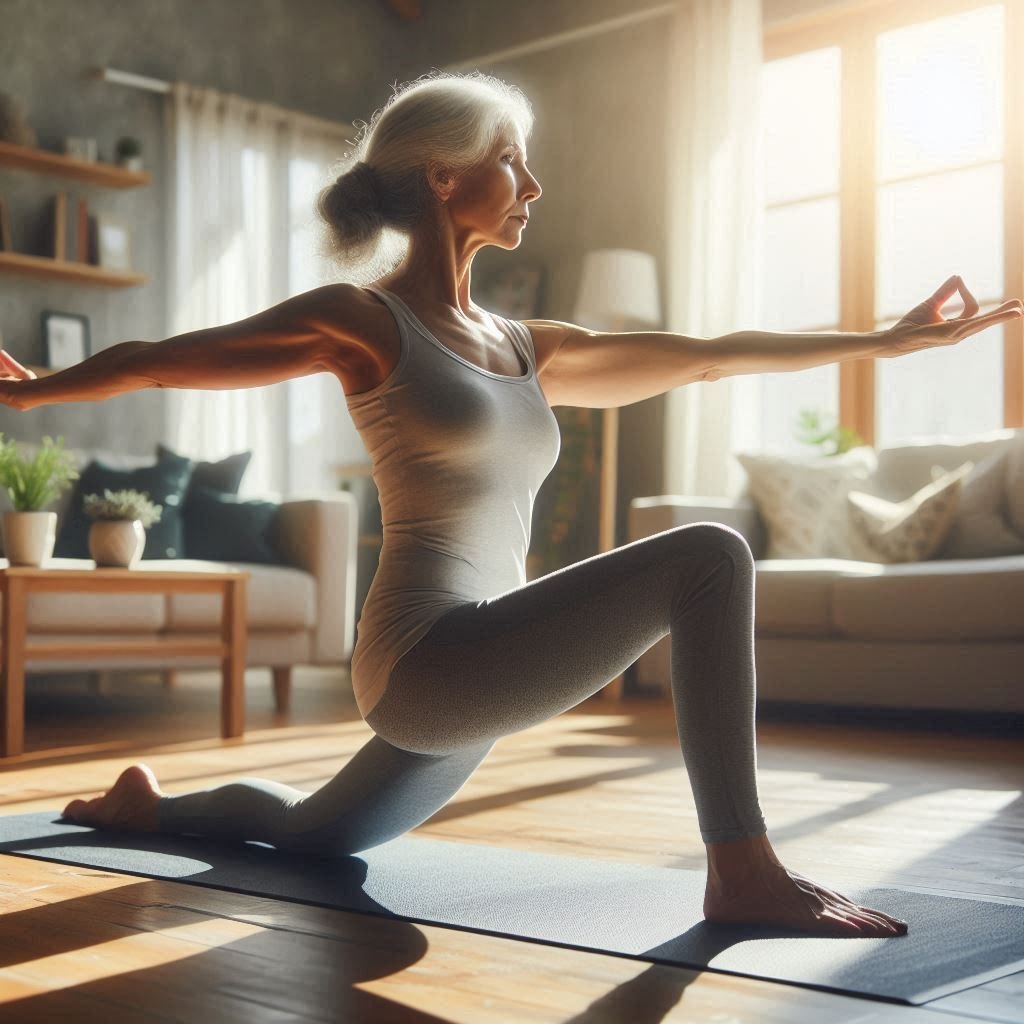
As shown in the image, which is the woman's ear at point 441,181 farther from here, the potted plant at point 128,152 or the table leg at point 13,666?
the potted plant at point 128,152

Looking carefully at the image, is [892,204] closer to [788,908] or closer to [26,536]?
[26,536]

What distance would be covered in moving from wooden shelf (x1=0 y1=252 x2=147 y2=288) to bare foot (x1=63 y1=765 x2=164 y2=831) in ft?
13.0

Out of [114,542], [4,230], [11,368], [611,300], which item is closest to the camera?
[11,368]

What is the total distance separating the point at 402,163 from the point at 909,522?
287 cm

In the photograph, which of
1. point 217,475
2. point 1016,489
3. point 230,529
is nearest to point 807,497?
point 1016,489

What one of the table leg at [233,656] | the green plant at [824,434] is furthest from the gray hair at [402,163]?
Answer: the green plant at [824,434]

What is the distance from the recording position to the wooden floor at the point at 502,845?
1.15 meters

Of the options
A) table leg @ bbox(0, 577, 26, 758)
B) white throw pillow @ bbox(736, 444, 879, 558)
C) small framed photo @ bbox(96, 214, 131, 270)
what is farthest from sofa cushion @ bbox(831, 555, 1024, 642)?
small framed photo @ bbox(96, 214, 131, 270)

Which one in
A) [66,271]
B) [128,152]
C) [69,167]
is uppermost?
[128,152]

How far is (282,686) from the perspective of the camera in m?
4.39

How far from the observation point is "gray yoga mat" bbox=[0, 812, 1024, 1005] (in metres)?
1.26

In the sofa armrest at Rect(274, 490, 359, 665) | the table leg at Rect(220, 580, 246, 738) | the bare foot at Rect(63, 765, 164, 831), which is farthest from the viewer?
the sofa armrest at Rect(274, 490, 359, 665)

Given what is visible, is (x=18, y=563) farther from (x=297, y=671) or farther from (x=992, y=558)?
(x=297, y=671)

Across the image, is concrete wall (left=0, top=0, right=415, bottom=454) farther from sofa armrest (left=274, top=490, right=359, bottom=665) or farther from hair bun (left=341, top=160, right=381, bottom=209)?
hair bun (left=341, top=160, right=381, bottom=209)
